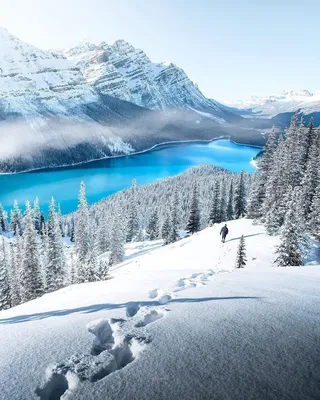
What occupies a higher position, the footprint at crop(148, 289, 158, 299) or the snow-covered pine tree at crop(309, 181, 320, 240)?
the footprint at crop(148, 289, 158, 299)

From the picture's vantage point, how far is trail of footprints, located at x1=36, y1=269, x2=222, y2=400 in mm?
3871

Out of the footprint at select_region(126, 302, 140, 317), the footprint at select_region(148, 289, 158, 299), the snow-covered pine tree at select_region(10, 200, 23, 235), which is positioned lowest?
the snow-covered pine tree at select_region(10, 200, 23, 235)

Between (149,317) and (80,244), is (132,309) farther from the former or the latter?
(80,244)

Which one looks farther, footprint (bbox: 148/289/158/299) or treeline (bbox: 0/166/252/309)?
treeline (bbox: 0/166/252/309)

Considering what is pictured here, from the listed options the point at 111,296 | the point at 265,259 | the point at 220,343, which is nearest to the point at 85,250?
the point at 265,259

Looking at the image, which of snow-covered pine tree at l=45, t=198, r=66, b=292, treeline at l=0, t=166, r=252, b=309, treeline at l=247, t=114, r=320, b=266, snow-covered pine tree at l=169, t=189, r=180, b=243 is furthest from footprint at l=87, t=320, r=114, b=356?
snow-covered pine tree at l=169, t=189, r=180, b=243

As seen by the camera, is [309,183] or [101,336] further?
[309,183]

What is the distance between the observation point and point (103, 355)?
4465mm

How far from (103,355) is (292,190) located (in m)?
37.2

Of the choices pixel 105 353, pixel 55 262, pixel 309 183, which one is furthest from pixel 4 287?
pixel 105 353

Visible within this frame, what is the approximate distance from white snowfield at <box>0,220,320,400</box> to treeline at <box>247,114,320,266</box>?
1464 cm

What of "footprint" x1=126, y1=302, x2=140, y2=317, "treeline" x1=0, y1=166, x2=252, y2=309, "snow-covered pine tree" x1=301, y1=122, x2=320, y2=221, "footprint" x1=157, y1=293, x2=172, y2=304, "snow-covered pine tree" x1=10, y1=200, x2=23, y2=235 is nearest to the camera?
"footprint" x1=126, y1=302, x2=140, y2=317

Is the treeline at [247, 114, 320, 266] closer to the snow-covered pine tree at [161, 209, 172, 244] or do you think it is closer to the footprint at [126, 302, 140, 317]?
the footprint at [126, 302, 140, 317]

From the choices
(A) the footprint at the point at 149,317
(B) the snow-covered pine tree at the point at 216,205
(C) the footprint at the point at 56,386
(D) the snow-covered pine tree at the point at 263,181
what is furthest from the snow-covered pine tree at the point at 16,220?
(C) the footprint at the point at 56,386
